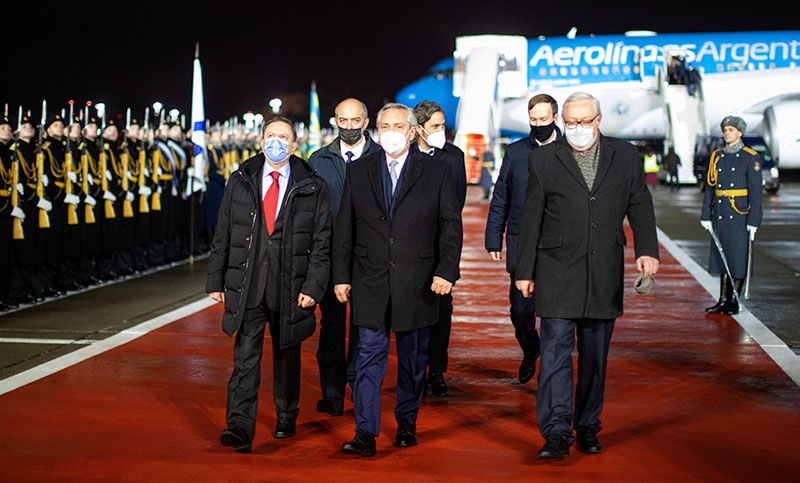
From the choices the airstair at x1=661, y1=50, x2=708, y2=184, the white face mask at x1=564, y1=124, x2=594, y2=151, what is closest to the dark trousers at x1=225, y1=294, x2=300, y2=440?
the white face mask at x1=564, y1=124, x2=594, y2=151

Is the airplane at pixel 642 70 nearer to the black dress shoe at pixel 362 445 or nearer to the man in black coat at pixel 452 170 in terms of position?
the man in black coat at pixel 452 170

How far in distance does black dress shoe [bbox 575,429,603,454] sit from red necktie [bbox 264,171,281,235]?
1.93 m

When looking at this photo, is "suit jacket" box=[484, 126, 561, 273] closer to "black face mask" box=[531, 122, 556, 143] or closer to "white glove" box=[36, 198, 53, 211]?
"black face mask" box=[531, 122, 556, 143]

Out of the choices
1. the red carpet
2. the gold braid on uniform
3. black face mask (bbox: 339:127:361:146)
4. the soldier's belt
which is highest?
black face mask (bbox: 339:127:361:146)

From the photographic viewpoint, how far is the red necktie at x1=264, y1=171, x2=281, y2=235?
5.19m

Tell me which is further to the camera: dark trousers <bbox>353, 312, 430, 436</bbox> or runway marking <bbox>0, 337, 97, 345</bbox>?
runway marking <bbox>0, 337, 97, 345</bbox>

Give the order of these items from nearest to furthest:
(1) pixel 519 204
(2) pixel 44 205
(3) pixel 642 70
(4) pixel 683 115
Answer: (1) pixel 519 204 → (2) pixel 44 205 → (4) pixel 683 115 → (3) pixel 642 70

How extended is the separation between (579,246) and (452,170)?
154 cm

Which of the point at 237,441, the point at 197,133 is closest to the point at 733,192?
the point at 237,441

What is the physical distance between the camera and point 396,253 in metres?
5.11

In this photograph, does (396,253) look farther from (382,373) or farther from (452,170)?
(452,170)

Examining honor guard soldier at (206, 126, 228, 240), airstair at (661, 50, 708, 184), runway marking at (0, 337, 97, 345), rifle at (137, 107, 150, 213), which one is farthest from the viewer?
airstair at (661, 50, 708, 184)

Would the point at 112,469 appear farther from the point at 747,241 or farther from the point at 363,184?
the point at 747,241

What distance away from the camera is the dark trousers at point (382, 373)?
5.01 meters
